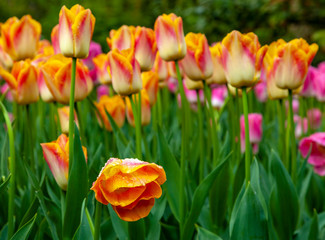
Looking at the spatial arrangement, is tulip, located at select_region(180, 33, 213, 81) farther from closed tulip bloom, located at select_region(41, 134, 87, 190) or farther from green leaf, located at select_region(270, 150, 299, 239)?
closed tulip bloom, located at select_region(41, 134, 87, 190)

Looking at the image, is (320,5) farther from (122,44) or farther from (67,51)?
(67,51)

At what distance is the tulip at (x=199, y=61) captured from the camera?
108 cm

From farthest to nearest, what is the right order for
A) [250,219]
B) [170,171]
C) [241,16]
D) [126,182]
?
[241,16] → [170,171] → [250,219] → [126,182]

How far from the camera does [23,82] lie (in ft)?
3.50

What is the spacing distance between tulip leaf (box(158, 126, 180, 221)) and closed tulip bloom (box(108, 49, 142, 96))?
0.42ft

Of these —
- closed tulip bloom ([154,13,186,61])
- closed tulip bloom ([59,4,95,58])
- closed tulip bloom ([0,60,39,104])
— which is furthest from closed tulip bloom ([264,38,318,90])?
closed tulip bloom ([0,60,39,104])

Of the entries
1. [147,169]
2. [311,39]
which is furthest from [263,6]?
[147,169]

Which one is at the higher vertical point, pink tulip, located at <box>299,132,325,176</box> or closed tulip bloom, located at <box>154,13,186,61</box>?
closed tulip bloom, located at <box>154,13,186,61</box>

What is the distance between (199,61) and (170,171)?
287 millimetres

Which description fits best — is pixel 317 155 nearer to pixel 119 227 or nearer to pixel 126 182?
pixel 119 227

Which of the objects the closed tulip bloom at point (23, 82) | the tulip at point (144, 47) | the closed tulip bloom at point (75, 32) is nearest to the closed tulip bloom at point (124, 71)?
the closed tulip bloom at point (75, 32)

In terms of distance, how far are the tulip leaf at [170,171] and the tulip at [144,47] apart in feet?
0.66

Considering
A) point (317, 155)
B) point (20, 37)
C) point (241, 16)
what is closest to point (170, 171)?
point (317, 155)

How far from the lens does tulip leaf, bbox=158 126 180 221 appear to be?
0.96 metres
